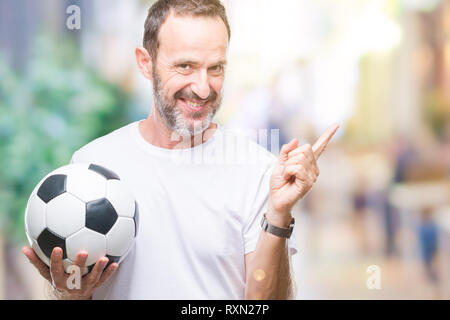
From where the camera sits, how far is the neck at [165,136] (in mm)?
1671

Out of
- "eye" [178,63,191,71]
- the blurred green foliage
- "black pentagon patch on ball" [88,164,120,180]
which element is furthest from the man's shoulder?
the blurred green foliage

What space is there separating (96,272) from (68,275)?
0.07 metres

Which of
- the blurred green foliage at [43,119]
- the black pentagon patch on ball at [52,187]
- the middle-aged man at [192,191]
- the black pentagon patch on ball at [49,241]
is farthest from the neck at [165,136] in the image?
the blurred green foliage at [43,119]

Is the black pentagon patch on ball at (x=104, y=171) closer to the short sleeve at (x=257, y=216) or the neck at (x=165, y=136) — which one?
the neck at (x=165, y=136)

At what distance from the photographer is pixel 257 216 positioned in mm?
1621

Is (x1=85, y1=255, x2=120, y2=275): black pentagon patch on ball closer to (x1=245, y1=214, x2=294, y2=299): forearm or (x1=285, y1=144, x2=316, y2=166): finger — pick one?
(x1=245, y1=214, x2=294, y2=299): forearm

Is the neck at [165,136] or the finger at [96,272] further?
the neck at [165,136]

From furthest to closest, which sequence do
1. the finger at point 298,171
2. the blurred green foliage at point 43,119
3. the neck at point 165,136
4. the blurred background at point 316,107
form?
1. the blurred background at point 316,107
2. the blurred green foliage at point 43,119
3. the neck at point 165,136
4. the finger at point 298,171

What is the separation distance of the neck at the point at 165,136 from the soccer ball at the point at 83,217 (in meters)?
0.20

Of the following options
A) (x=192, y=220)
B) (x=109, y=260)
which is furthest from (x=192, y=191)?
(x=109, y=260)

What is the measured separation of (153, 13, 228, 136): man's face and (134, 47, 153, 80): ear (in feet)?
0.28

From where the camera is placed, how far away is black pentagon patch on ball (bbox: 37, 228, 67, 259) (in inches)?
58.2

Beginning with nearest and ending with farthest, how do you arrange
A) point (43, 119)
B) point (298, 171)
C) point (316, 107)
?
point (298, 171) → point (43, 119) → point (316, 107)

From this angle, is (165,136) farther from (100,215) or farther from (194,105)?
(100,215)
